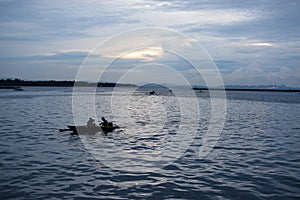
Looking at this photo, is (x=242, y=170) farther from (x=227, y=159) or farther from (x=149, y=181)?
(x=149, y=181)

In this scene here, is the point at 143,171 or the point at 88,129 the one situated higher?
the point at 88,129

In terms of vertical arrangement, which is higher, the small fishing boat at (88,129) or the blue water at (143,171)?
the small fishing boat at (88,129)

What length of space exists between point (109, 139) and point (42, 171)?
37.0 feet

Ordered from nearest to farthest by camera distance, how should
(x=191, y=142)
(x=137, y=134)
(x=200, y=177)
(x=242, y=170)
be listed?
(x=200, y=177) → (x=242, y=170) → (x=191, y=142) → (x=137, y=134)

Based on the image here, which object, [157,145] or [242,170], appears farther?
[157,145]

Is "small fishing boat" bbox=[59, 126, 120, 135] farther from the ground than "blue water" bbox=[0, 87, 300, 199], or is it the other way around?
"small fishing boat" bbox=[59, 126, 120, 135]

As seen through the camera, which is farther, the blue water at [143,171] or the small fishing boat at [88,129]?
the small fishing boat at [88,129]

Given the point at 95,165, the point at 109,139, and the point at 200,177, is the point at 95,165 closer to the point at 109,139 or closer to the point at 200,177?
the point at 200,177

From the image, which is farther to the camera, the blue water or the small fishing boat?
the small fishing boat

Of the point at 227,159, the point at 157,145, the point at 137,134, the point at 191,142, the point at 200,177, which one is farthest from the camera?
the point at 137,134

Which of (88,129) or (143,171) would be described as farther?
(88,129)

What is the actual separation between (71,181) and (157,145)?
11.0 metres

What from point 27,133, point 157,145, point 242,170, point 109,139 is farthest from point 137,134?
point 242,170

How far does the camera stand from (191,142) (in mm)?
27016
